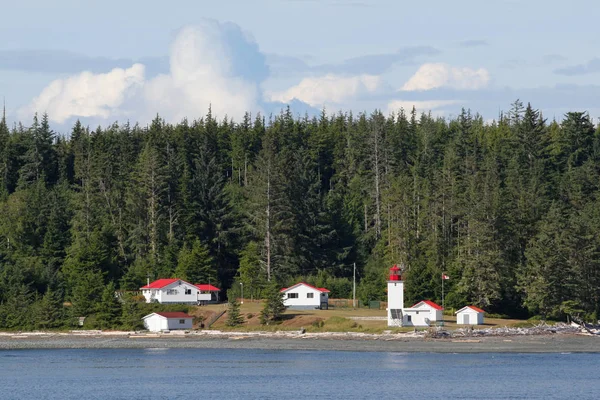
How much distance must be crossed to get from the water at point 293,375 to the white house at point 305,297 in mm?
16676

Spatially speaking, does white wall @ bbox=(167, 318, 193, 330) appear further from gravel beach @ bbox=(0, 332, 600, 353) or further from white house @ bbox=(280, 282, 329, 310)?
white house @ bbox=(280, 282, 329, 310)

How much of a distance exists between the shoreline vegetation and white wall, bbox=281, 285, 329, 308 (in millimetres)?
10963

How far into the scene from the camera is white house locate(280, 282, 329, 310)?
335ft

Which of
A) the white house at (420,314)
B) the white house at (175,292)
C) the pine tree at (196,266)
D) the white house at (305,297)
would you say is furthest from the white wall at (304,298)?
the white house at (420,314)

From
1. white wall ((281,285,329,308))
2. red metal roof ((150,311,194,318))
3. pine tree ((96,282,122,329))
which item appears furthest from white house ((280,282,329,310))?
pine tree ((96,282,122,329))

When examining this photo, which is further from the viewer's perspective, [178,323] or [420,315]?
[178,323]

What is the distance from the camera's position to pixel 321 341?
86.7m

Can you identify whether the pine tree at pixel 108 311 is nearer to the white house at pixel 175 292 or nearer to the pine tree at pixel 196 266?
the white house at pixel 175 292

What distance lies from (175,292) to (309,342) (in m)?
20.6

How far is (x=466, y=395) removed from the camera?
5866 cm

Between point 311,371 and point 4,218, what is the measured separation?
207ft

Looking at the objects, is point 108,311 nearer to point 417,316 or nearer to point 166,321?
point 166,321

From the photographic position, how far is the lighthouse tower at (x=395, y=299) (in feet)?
297

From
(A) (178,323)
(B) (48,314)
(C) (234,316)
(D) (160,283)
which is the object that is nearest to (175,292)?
(D) (160,283)
